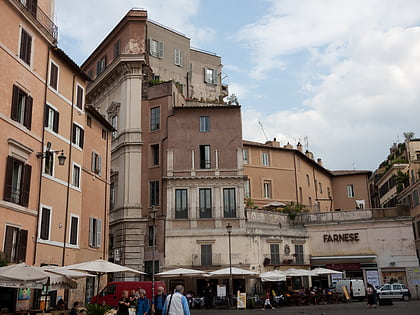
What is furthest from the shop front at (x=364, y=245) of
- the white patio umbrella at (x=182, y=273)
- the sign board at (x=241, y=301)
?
the white patio umbrella at (x=182, y=273)

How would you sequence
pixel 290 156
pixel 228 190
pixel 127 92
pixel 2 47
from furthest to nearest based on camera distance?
pixel 290 156, pixel 127 92, pixel 228 190, pixel 2 47

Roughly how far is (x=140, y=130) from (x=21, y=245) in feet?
65.3

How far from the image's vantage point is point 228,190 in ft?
121

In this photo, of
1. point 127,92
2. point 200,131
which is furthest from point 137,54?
point 200,131

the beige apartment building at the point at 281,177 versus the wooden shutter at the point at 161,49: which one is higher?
the wooden shutter at the point at 161,49

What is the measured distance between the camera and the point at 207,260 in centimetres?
3538

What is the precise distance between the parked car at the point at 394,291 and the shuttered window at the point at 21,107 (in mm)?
27150

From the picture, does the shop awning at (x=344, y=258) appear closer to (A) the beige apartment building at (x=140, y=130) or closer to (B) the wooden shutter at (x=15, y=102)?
(A) the beige apartment building at (x=140, y=130)

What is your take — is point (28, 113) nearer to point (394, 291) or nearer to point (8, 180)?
point (8, 180)

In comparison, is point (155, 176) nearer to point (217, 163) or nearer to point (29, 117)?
point (217, 163)

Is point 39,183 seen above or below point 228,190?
below

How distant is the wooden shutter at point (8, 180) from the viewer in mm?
19062

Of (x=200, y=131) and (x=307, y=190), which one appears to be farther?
(x=307, y=190)

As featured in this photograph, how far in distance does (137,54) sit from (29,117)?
19073mm
